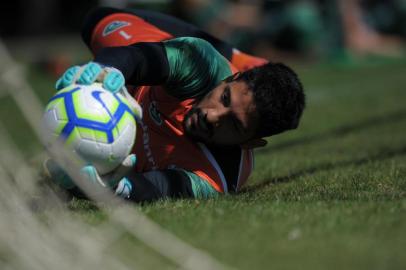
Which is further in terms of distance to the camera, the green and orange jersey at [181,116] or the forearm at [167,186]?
the green and orange jersey at [181,116]

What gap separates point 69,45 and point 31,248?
61.4 feet

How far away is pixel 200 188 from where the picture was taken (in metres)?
4.62

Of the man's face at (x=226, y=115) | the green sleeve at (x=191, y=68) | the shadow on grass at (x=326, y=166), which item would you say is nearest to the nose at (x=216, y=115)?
the man's face at (x=226, y=115)

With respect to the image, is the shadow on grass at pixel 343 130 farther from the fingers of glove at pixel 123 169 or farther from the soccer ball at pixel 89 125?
the soccer ball at pixel 89 125

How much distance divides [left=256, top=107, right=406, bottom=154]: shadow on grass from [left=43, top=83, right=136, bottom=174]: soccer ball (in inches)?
141

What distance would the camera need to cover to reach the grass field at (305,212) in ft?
10.7

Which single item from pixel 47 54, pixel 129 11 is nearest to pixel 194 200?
pixel 129 11

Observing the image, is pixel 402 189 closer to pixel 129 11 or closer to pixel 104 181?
pixel 104 181

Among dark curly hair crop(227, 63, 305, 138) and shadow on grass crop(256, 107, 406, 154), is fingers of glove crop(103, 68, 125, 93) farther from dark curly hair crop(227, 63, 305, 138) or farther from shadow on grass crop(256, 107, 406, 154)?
shadow on grass crop(256, 107, 406, 154)

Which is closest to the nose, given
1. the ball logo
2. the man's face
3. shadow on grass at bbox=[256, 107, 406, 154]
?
the man's face

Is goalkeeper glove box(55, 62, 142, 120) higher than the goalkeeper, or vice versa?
goalkeeper glove box(55, 62, 142, 120)

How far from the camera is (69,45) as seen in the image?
21328 millimetres

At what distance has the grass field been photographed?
325cm

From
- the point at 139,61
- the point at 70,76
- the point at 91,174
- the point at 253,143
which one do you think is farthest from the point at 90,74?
the point at 253,143
